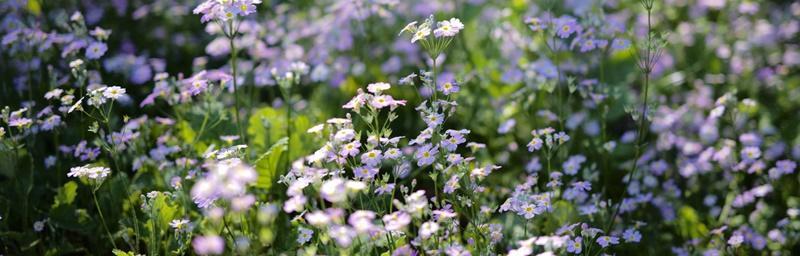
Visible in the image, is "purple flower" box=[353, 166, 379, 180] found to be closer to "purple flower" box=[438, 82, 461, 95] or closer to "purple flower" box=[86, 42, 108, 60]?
"purple flower" box=[438, 82, 461, 95]

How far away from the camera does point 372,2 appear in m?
5.22

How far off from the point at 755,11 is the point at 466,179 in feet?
14.8

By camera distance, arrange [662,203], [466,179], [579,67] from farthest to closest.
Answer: [579,67], [662,203], [466,179]

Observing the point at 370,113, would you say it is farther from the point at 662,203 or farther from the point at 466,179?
the point at 662,203

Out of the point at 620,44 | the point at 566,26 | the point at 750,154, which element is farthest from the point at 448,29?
the point at 750,154

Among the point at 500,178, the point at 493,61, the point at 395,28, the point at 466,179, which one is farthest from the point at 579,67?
the point at 466,179

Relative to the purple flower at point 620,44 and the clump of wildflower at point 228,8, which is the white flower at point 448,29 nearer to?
the clump of wildflower at point 228,8

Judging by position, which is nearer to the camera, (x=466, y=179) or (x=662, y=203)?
(x=466, y=179)

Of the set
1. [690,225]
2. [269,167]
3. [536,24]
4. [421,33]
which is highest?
[421,33]

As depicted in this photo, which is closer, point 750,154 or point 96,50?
point 96,50

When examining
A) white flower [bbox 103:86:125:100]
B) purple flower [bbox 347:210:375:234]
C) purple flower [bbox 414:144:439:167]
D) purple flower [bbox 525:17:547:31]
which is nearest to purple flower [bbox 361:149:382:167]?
purple flower [bbox 414:144:439:167]

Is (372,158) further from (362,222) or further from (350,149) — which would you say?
(362,222)

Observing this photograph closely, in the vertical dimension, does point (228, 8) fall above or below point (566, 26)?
above

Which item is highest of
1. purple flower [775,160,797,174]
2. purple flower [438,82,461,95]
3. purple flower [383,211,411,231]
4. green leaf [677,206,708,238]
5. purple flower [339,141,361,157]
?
purple flower [438,82,461,95]
